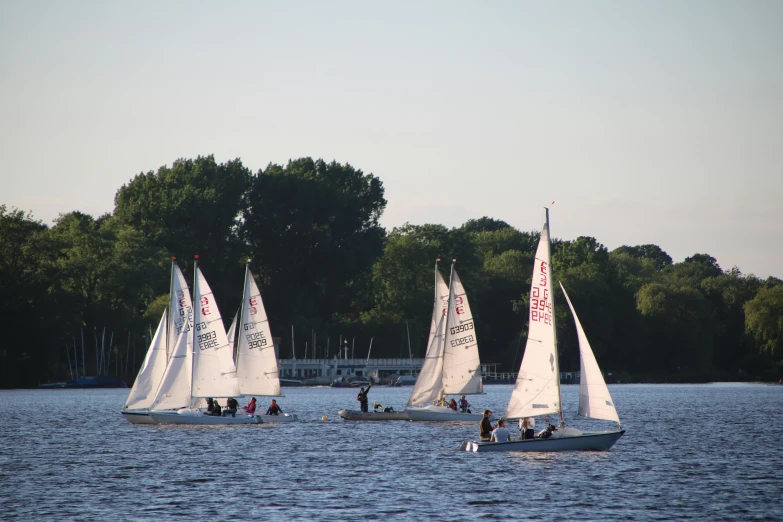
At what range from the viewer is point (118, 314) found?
140m

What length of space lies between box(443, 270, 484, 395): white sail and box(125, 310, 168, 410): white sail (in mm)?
15978

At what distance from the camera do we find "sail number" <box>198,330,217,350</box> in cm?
6391

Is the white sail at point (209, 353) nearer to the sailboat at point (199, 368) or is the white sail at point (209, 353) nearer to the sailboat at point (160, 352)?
the sailboat at point (199, 368)

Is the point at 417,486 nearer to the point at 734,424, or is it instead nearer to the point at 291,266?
the point at 734,424

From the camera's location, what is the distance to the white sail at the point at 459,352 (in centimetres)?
6644

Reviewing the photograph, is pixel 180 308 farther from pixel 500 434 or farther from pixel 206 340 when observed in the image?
pixel 500 434

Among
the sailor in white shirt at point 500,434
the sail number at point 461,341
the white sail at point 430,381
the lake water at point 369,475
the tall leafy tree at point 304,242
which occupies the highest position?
the tall leafy tree at point 304,242

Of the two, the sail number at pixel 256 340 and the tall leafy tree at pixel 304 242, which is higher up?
the tall leafy tree at pixel 304 242

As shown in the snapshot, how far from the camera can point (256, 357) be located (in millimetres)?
69250

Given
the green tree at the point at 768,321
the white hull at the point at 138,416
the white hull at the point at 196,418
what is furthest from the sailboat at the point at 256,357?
the green tree at the point at 768,321

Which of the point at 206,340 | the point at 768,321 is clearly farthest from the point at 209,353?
the point at 768,321

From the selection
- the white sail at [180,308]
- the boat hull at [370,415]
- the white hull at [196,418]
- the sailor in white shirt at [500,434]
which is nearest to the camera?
the sailor in white shirt at [500,434]

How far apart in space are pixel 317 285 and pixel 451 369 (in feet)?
315

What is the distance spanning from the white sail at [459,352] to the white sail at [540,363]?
19.3m
